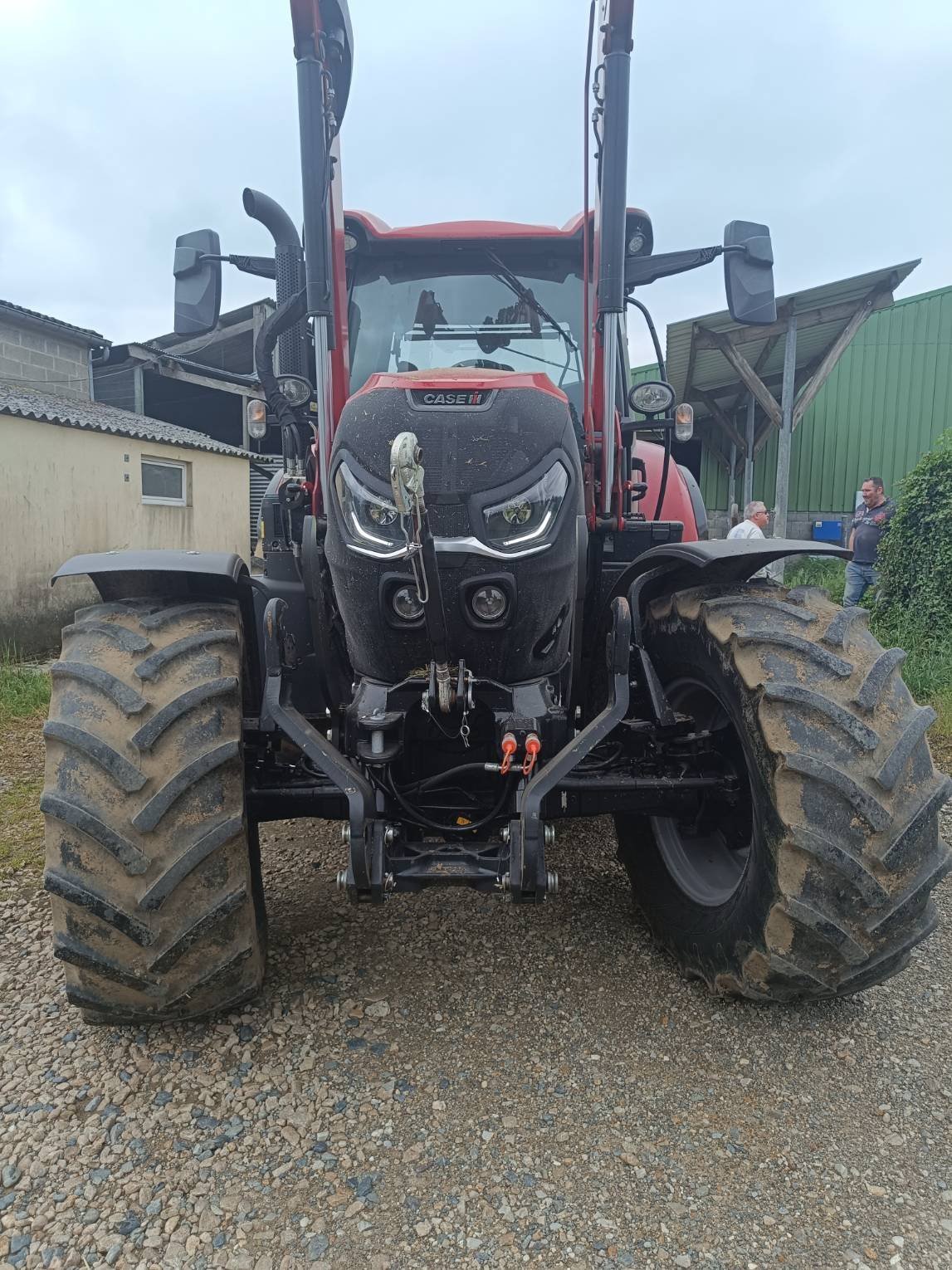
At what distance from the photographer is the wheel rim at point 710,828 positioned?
8.56 ft

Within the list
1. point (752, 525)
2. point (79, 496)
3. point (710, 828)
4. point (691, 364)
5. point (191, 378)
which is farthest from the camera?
point (191, 378)

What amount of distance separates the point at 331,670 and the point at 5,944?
1536 mm

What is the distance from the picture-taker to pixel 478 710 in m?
2.48

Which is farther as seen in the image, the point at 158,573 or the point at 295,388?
the point at 295,388

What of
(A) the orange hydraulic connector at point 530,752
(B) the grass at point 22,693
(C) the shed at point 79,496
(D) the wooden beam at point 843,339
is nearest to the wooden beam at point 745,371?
(D) the wooden beam at point 843,339

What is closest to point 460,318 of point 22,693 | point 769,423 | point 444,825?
point 444,825

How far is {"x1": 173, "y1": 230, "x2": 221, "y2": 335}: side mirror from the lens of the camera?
10.3 ft

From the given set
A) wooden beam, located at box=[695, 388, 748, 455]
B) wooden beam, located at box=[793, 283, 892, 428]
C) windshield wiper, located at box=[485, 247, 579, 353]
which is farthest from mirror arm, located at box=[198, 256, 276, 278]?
wooden beam, located at box=[695, 388, 748, 455]

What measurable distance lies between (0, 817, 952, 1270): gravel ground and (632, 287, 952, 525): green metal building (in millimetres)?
14594

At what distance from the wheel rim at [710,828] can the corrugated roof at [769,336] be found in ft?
20.6

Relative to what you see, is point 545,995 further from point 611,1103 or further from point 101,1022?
point 101,1022

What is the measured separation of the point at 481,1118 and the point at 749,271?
2.82 metres

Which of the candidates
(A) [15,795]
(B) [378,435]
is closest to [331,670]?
(B) [378,435]

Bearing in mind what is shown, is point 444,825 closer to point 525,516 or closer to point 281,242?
point 525,516
